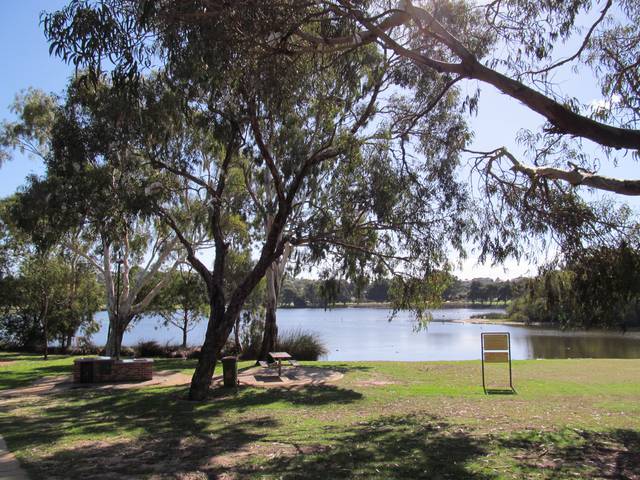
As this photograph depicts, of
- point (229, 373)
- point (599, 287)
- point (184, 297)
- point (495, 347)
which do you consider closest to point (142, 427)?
point (229, 373)

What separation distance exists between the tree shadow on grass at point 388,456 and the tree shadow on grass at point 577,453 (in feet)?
1.63

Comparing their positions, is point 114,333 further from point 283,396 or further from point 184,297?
point 283,396

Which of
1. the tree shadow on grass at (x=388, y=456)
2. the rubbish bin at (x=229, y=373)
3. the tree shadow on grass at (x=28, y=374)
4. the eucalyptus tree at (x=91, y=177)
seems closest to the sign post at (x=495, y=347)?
the tree shadow on grass at (x=388, y=456)

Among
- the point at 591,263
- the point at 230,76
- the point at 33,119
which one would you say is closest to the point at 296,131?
the point at 230,76

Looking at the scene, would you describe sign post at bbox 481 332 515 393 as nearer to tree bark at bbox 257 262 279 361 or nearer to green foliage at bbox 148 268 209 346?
tree bark at bbox 257 262 279 361

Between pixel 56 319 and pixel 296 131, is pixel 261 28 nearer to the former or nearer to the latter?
pixel 296 131

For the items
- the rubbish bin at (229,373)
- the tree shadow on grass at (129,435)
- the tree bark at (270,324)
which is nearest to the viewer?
the tree shadow on grass at (129,435)

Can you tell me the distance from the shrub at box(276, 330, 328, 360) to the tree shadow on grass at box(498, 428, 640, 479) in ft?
44.9

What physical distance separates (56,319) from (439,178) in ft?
65.4

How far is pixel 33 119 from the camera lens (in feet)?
58.0

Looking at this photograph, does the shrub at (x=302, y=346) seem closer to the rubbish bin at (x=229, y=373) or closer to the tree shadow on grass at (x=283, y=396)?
the rubbish bin at (x=229, y=373)

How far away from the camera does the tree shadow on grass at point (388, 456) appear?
5.06 m

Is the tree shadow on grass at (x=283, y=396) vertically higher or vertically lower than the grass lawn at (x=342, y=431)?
lower

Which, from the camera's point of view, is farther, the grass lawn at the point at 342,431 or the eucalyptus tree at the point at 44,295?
the eucalyptus tree at the point at 44,295
